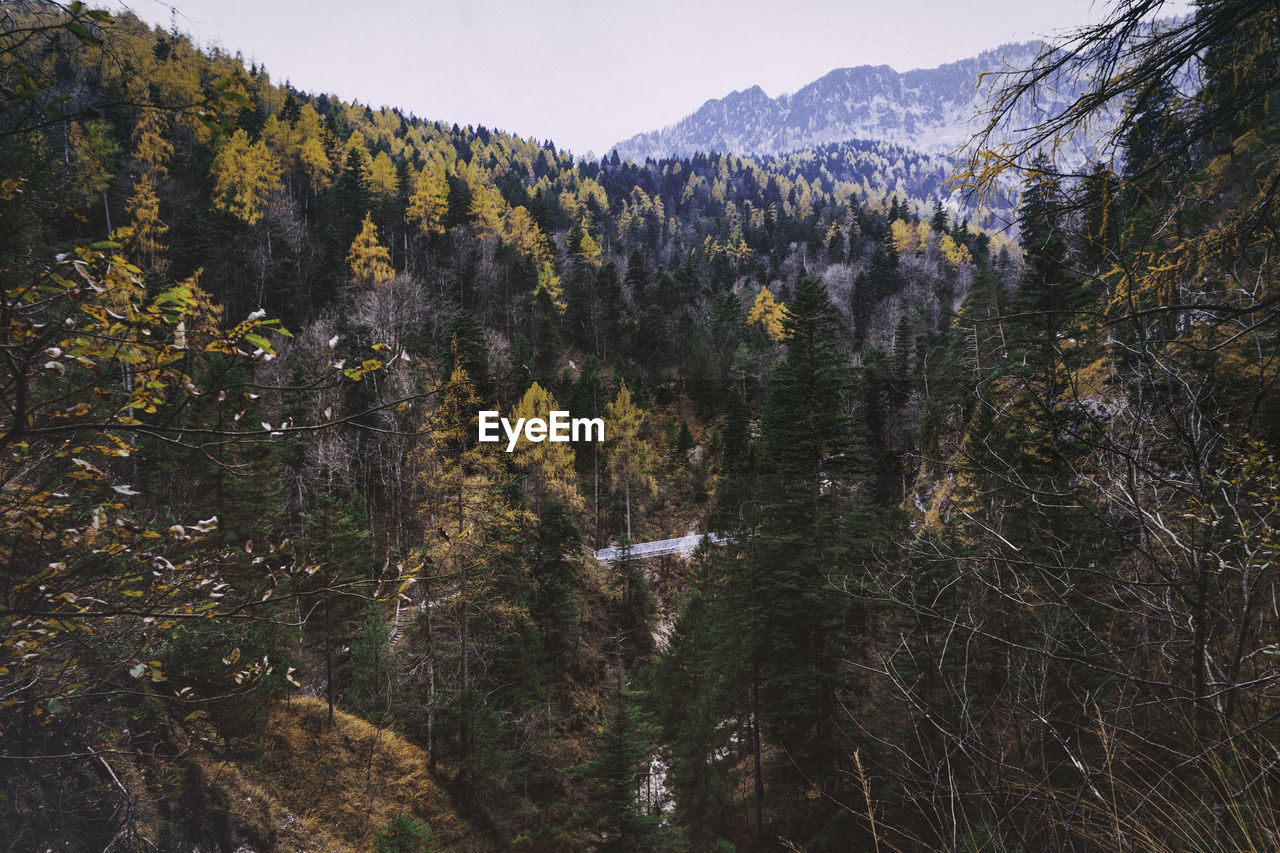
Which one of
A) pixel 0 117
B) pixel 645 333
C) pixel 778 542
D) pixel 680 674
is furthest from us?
pixel 645 333

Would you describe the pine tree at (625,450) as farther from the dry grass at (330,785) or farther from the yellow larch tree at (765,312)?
the yellow larch tree at (765,312)

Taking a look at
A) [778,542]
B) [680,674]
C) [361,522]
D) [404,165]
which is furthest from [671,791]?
[404,165]

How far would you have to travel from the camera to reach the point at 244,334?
6.45 feet

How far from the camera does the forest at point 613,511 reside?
242 centimetres

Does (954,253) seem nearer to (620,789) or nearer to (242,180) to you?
(620,789)

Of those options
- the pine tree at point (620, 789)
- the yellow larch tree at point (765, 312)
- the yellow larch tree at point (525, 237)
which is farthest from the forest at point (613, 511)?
the yellow larch tree at point (765, 312)

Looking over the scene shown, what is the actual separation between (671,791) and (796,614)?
9.19 m

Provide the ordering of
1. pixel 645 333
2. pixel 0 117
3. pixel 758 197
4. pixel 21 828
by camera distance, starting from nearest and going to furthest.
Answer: pixel 0 117 < pixel 21 828 < pixel 645 333 < pixel 758 197

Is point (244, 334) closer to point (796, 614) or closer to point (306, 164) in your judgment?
point (796, 614)

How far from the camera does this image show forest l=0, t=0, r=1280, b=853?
242cm

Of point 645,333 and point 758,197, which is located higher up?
point 758,197

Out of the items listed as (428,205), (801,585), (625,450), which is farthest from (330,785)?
(428,205)
